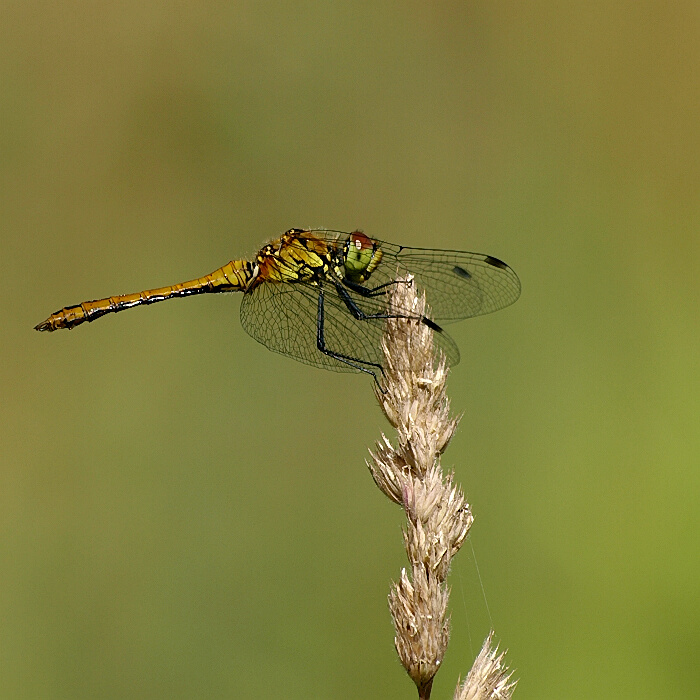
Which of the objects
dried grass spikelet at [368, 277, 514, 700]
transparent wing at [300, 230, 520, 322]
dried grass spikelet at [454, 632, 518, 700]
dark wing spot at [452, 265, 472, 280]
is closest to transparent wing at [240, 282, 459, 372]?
transparent wing at [300, 230, 520, 322]

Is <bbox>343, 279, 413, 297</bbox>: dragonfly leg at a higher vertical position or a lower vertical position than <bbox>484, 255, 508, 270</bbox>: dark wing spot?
lower

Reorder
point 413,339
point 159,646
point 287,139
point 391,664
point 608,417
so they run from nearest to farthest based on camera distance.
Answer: point 413,339 → point 391,664 → point 159,646 → point 608,417 → point 287,139

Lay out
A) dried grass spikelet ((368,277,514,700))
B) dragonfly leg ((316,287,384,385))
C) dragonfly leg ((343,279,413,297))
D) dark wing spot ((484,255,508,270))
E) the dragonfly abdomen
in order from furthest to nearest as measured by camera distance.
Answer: the dragonfly abdomen < dark wing spot ((484,255,508,270)) < dragonfly leg ((343,279,413,297)) < dragonfly leg ((316,287,384,385)) < dried grass spikelet ((368,277,514,700))

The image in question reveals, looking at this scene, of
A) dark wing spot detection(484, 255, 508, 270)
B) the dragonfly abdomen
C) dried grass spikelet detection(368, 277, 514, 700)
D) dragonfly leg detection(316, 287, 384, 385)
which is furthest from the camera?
the dragonfly abdomen

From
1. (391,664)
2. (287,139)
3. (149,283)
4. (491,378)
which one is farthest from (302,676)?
(287,139)

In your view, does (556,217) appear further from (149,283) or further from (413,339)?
(413,339)

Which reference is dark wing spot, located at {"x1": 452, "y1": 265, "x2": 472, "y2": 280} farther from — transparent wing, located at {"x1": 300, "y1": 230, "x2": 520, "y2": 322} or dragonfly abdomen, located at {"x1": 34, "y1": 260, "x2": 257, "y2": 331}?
dragonfly abdomen, located at {"x1": 34, "y1": 260, "x2": 257, "y2": 331}

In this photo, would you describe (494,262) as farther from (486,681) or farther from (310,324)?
(486,681)
